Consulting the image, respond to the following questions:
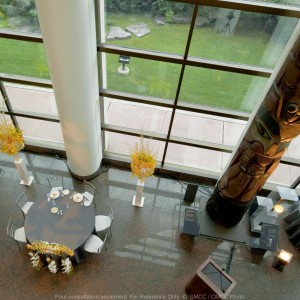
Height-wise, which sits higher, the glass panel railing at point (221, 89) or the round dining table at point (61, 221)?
the glass panel railing at point (221, 89)

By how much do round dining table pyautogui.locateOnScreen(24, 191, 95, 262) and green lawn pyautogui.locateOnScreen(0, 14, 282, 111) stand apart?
2369 mm

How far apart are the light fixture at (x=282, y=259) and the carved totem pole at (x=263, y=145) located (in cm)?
96

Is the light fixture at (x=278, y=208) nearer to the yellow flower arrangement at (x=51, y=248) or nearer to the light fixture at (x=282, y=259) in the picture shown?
the light fixture at (x=282, y=259)

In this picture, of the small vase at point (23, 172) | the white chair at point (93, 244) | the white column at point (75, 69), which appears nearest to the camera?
the white column at point (75, 69)

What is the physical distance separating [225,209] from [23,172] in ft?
13.9

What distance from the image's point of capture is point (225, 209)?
5.74 metres

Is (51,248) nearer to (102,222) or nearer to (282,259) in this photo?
(102,222)

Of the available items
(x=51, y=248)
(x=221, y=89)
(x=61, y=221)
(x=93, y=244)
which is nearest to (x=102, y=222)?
(x=93, y=244)

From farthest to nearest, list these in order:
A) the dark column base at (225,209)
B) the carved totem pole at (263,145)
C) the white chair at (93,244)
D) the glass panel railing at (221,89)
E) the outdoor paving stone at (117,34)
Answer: the dark column base at (225,209) < the white chair at (93,244) < the glass panel railing at (221,89) < the outdoor paving stone at (117,34) < the carved totem pole at (263,145)

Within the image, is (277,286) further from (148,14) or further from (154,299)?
(148,14)

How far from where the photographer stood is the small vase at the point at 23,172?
609 cm

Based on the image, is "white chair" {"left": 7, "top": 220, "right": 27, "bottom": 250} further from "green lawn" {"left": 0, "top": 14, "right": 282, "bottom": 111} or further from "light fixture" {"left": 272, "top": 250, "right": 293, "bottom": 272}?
"light fixture" {"left": 272, "top": 250, "right": 293, "bottom": 272}

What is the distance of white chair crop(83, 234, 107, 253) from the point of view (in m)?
5.22

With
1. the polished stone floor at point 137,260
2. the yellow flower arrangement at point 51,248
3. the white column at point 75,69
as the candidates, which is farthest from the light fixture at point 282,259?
the white column at point 75,69
